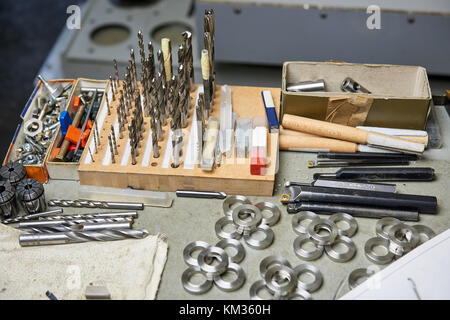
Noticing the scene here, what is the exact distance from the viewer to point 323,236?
1.75m

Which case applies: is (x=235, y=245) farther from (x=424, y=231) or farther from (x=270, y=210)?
(x=424, y=231)

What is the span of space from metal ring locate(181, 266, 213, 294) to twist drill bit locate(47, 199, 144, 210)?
32cm

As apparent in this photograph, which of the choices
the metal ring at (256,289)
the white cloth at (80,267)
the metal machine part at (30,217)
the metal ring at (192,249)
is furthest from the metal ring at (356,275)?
the metal machine part at (30,217)

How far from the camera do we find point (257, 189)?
6.24 ft

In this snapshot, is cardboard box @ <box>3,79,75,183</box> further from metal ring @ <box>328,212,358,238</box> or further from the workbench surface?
metal ring @ <box>328,212,358,238</box>

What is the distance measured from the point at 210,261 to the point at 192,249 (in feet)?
0.25

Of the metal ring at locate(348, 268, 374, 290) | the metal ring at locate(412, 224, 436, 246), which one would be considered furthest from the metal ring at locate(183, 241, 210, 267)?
the metal ring at locate(412, 224, 436, 246)

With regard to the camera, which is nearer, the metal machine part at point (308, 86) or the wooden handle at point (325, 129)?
the wooden handle at point (325, 129)

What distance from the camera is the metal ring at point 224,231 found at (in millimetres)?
1794

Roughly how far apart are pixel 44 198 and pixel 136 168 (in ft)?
1.08

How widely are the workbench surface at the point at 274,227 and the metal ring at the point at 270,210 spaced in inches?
0.8

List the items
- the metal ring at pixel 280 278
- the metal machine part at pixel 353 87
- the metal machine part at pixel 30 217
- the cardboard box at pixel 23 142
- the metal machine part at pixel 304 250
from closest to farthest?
the metal ring at pixel 280 278 → the metal machine part at pixel 304 250 → the metal machine part at pixel 30 217 → the cardboard box at pixel 23 142 → the metal machine part at pixel 353 87

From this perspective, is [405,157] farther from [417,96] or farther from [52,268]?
[52,268]

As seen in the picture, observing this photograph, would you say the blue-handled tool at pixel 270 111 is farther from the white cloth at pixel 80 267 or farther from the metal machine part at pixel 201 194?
the white cloth at pixel 80 267
